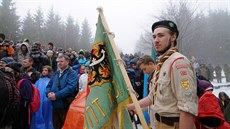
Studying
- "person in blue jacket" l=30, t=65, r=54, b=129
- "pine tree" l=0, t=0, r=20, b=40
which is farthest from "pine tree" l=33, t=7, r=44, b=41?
"person in blue jacket" l=30, t=65, r=54, b=129

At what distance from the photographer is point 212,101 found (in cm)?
321

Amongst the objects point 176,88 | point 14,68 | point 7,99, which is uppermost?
point 14,68

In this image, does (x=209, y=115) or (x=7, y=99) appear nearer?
(x=209, y=115)

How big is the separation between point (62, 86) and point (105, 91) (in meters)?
2.84

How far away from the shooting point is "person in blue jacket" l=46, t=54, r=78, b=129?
18.5 ft

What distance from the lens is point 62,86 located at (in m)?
5.66

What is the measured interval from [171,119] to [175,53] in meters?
0.64

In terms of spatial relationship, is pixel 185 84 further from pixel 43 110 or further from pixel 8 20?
pixel 8 20

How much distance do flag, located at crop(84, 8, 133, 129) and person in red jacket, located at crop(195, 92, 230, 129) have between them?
0.91m

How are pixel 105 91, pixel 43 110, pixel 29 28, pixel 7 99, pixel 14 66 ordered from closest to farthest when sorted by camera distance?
pixel 105 91, pixel 7 99, pixel 14 66, pixel 43 110, pixel 29 28

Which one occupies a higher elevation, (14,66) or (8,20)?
(8,20)

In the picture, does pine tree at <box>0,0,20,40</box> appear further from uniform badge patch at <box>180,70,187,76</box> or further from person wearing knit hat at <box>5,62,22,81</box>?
uniform badge patch at <box>180,70,187,76</box>

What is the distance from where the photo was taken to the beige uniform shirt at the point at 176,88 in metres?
2.16

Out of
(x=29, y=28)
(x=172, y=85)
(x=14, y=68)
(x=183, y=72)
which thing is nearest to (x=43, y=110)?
(x=14, y=68)
